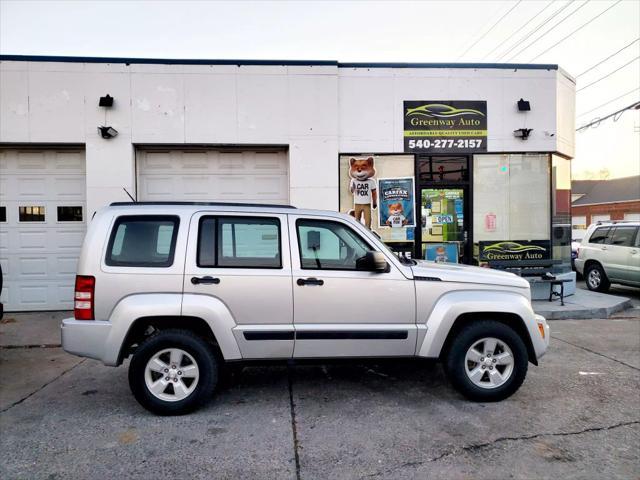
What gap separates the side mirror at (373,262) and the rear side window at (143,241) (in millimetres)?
1825

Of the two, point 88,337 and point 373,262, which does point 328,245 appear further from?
point 88,337

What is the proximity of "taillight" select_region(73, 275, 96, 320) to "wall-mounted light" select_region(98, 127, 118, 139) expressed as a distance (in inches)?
228

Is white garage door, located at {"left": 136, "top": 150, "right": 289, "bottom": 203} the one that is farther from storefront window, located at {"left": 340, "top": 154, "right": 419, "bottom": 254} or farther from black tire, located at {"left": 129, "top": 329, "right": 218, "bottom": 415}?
black tire, located at {"left": 129, "top": 329, "right": 218, "bottom": 415}

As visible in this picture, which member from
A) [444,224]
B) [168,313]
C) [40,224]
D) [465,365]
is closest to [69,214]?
[40,224]

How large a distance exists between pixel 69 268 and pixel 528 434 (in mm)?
8992

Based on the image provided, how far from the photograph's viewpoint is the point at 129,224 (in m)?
4.04

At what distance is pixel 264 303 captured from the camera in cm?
398

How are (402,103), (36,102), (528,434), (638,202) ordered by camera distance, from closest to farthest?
(528,434)
(36,102)
(402,103)
(638,202)

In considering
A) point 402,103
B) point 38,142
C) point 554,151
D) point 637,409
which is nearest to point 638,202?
point 554,151

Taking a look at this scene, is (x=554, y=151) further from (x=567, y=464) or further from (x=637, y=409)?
(x=567, y=464)

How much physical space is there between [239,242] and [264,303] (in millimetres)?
660

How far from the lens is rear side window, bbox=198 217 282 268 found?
4027mm

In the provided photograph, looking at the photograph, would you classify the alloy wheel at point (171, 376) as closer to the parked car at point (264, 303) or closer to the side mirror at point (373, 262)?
the parked car at point (264, 303)

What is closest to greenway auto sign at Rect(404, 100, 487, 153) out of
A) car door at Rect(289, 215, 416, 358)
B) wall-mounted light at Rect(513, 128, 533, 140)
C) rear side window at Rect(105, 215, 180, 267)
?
wall-mounted light at Rect(513, 128, 533, 140)
